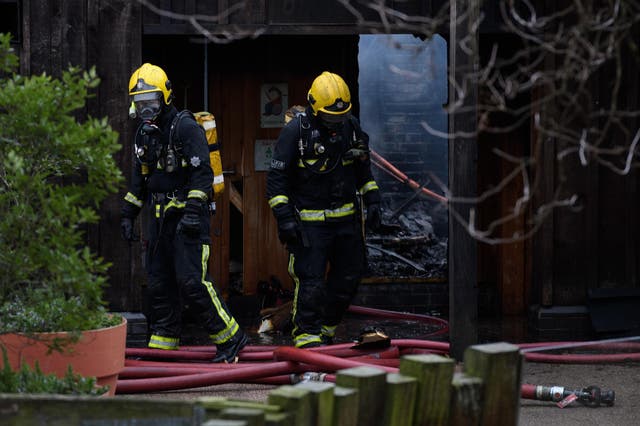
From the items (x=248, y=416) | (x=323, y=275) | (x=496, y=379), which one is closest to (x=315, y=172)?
(x=323, y=275)

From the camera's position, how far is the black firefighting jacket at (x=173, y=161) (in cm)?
805

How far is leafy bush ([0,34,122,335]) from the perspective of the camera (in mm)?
4922

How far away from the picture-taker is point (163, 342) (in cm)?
841

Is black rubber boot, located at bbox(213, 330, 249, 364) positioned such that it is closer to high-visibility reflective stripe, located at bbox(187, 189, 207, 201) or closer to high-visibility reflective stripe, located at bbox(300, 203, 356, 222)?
high-visibility reflective stripe, located at bbox(187, 189, 207, 201)

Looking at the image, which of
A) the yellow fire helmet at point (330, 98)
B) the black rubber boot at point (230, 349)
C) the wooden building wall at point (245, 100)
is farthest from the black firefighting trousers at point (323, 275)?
the wooden building wall at point (245, 100)

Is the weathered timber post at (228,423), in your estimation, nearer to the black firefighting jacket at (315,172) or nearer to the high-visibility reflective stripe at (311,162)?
the black firefighting jacket at (315,172)

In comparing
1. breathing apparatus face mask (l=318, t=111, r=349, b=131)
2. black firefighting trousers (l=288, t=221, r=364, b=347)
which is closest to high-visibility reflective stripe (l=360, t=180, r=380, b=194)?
black firefighting trousers (l=288, t=221, r=364, b=347)

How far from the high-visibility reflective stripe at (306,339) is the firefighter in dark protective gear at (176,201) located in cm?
A: 59

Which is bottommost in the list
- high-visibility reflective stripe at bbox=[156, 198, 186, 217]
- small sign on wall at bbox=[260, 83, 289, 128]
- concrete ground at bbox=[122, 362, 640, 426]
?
concrete ground at bbox=[122, 362, 640, 426]

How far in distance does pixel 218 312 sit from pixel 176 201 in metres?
0.83

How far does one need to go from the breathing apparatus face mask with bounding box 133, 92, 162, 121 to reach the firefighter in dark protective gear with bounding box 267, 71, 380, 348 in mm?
1010

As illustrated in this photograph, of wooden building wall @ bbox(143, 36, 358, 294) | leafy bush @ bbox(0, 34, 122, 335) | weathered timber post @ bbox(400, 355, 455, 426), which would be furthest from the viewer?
wooden building wall @ bbox(143, 36, 358, 294)

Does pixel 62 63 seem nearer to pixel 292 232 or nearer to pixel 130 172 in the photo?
pixel 130 172

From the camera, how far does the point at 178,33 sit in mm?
9203
